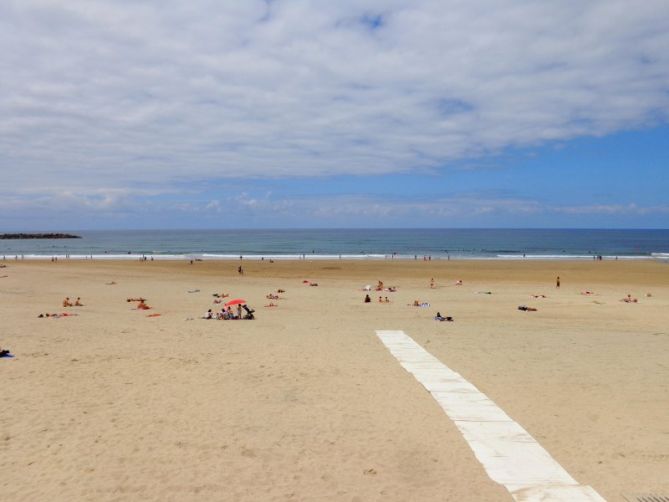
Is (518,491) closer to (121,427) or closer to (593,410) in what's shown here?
(593,410)

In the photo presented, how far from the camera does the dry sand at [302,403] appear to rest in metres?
5.97

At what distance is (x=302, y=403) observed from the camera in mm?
8633

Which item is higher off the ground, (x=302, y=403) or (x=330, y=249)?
(x=330, y=249)

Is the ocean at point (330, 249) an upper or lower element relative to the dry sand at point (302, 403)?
upper

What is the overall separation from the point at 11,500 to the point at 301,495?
294 cm

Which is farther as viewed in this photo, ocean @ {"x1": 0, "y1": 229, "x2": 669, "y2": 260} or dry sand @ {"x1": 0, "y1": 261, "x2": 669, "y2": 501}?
ocean @ {"x1": 0, "y1": 229, "x2": 669, "y2": 260}

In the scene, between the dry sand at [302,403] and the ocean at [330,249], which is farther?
the ocean at [330,249]

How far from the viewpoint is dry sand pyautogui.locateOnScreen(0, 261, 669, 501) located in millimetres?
5973

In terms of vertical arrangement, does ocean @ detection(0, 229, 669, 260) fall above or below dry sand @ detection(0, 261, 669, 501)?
above

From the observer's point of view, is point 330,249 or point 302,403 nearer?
point 302,403

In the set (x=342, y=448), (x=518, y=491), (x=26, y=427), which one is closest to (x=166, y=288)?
(x=26, y=427)

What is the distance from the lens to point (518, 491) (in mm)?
5703

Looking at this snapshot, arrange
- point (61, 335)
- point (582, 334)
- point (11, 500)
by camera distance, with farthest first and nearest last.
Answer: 1. point (582, 334)
2. point (61, 335)
3. point (11, 500)

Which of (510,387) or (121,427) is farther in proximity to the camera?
(510,387)
